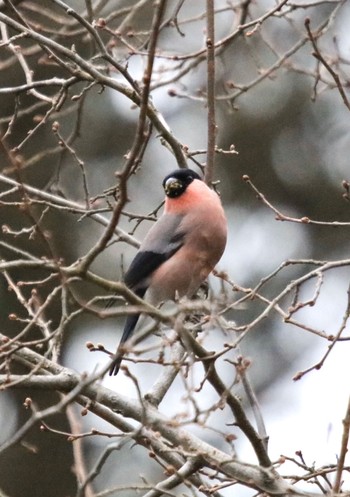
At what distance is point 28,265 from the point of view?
287 centimetres

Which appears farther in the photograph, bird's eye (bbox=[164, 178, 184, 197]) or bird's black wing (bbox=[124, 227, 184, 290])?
bird's eye (bbox=[164, 178, 184, 197])

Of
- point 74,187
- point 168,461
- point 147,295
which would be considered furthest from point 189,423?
point 74,187

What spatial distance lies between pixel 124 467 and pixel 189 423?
7.10 metres

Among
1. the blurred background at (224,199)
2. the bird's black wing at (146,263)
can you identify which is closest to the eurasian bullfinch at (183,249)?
the bird's black wing at (146,263)

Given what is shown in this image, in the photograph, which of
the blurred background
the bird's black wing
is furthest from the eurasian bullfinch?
the blurred background

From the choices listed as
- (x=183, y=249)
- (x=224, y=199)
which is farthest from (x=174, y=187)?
(x=224, y=199)

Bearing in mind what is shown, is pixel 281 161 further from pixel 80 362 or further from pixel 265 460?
→ pixel 265 460

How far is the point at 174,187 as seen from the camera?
5.05 m

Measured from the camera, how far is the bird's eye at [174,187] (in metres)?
5.04

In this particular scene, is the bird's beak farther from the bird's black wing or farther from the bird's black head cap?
the bird's black wing

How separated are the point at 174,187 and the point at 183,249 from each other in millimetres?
340

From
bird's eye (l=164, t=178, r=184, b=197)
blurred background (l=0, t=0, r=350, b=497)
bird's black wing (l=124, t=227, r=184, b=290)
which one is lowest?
bird's black wing (l=124, t=227, r=184, b=290)

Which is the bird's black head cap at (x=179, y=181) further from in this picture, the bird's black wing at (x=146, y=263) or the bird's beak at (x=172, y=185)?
the bird's black wing at (x=146, y=263)

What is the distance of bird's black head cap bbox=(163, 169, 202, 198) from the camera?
500 cm
